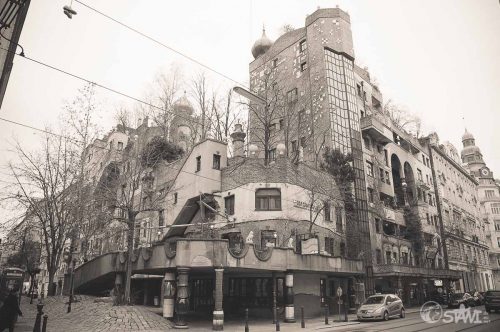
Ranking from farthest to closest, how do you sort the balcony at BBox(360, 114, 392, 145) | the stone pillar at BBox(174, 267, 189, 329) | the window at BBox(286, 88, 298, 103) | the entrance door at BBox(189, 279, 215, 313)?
the window at BBox(286, 88, 298, 103) < the balcony at BBox(360, 114, 392, 145) < the entrance door at BBox(189, 279, 215, 313) < the stone pillar at BBox(174, 267, 189, 329)

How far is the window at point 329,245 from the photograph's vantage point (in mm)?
28350

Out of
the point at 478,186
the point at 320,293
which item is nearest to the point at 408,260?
the point at 320,293

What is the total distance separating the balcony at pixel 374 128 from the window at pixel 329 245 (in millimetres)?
14249

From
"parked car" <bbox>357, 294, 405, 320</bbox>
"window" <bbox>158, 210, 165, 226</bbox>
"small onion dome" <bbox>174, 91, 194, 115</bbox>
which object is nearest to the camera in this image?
Result: "parked car" <bbox>357, 294, 405, 320</bbox>

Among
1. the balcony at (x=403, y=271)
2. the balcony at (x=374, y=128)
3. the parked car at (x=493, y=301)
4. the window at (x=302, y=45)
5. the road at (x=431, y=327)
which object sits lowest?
the road at (x=431, y=327)

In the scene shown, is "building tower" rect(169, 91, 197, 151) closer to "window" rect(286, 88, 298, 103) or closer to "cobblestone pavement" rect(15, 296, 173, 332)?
"window" rect(286, 88, 298, 103)

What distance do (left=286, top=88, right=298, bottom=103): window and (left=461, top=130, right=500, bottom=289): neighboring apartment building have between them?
51.0 meters

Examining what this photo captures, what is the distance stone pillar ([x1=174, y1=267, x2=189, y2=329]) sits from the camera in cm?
1831

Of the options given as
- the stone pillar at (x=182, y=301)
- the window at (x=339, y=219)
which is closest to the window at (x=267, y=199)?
the window at (x=339, y=219)

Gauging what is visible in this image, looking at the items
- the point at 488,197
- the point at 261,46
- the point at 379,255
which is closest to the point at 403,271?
the point at 379,255

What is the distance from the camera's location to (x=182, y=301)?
18734 millimetres

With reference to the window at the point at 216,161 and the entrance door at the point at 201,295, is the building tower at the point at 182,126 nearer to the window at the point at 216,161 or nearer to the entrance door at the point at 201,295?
the window at the point at 216,161

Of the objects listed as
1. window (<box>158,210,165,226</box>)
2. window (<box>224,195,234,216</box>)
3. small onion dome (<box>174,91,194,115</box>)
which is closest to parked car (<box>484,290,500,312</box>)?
window (<box>224,195,234,216</box>)

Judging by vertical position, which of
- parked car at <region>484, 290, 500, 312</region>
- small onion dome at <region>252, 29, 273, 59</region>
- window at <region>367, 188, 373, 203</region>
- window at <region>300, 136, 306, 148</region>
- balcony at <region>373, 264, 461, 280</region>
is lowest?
parked car at <region>484, 290, 500, 312</region>
